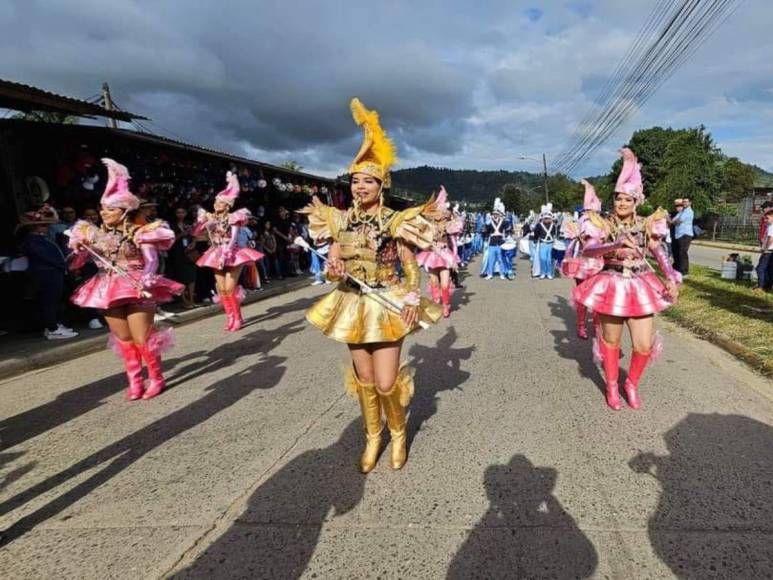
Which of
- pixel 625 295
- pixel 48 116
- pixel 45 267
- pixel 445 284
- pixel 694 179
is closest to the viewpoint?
pixel 625 295

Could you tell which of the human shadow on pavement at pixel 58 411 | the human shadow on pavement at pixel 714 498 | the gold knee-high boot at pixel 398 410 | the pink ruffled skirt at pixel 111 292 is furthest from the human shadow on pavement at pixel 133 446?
the human shadow on pavement at pixel 714 498

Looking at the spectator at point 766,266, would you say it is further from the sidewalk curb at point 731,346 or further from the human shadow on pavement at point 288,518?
the human shadow on pavement at point 288,518

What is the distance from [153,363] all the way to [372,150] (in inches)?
131

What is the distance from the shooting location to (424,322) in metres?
3.13

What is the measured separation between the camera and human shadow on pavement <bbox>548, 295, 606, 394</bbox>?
4.96 m

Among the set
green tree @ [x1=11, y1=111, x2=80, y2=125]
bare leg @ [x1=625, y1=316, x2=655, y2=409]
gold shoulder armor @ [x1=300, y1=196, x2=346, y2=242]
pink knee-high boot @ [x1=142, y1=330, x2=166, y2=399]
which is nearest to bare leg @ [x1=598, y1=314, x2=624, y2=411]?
bare leg @ [x1=625, y1=316, x2=655, y2=409]

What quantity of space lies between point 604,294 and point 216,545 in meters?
3.54

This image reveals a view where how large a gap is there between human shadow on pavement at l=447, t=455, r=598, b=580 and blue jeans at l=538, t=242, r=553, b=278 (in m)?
11.9

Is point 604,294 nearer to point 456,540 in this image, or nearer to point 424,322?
point 424,322

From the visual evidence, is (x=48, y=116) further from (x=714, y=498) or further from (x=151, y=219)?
(x=714, y=498)

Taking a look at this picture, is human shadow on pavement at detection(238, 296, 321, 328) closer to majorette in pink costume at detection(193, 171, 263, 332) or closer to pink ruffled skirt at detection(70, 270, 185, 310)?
majorette in pink costume at detection(193, 171, 263, 332)

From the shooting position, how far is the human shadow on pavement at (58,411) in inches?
153

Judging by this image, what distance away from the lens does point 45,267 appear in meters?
6.93

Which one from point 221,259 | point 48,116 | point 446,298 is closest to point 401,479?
point 221,259
